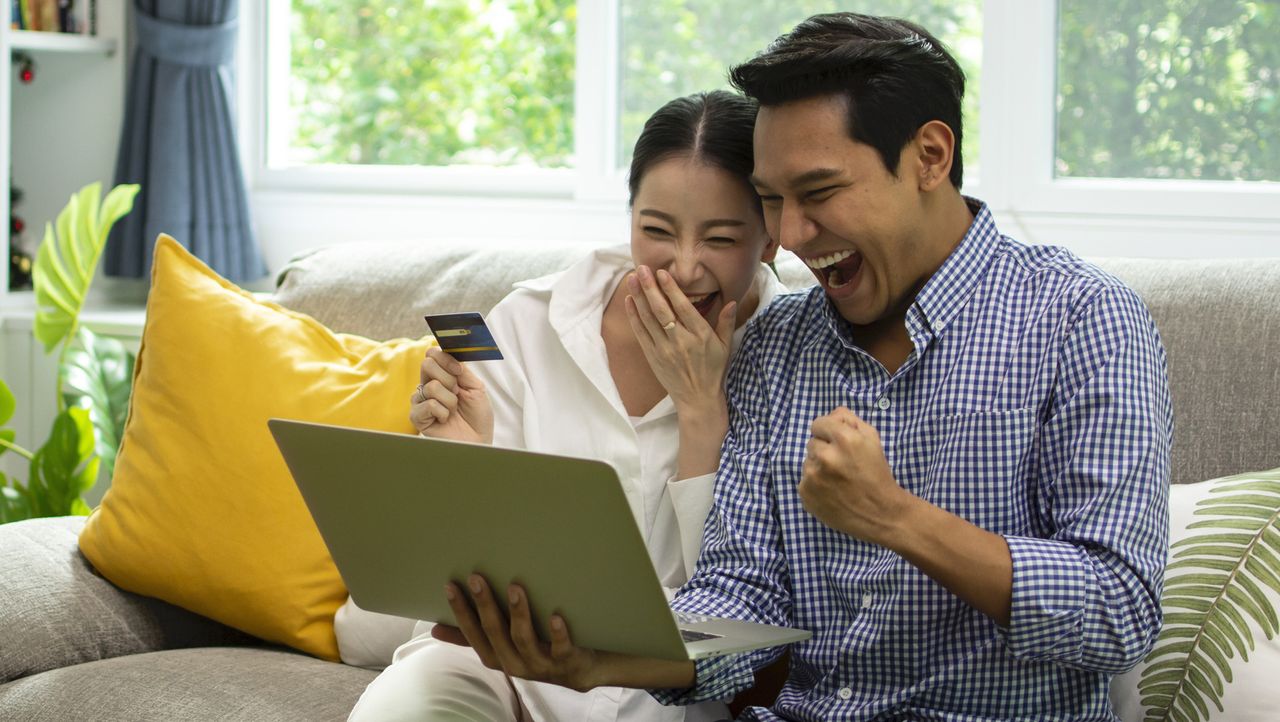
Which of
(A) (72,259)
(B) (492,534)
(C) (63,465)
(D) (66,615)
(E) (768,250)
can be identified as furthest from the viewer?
(A) (72,259)

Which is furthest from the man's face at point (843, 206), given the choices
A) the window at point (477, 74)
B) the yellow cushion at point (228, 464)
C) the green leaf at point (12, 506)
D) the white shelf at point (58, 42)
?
the white shelf at point (58, 42)

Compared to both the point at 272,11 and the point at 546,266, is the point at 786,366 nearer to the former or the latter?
the point at 546,266

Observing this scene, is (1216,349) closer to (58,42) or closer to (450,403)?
(450,403)

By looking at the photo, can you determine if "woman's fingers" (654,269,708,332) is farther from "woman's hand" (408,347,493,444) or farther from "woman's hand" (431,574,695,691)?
"woman's hand" (431,574,695,691)

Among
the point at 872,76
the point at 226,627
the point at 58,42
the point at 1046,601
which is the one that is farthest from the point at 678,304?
the point at 58,42

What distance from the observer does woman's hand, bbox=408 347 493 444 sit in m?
1.65

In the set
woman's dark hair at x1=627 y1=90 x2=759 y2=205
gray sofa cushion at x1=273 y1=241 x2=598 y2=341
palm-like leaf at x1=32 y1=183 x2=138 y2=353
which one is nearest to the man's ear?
woman's dark hair at x1=627 y1=90 x2=759 y2=205

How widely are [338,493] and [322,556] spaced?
0.68 metres

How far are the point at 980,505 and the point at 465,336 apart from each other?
0.59 meters

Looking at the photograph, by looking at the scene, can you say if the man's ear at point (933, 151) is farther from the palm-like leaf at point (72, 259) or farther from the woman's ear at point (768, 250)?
the palm-like leaf at point (72, 259)

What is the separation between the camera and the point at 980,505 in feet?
4.51

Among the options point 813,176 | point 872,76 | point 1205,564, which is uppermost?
point 872,76

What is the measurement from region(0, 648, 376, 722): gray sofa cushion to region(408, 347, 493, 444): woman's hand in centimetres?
37

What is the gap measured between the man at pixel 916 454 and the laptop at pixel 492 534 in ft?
0.18
